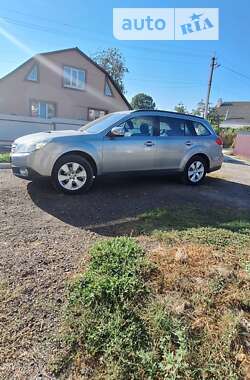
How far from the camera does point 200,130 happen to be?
6609mm

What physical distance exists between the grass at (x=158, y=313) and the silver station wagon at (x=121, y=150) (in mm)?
2286

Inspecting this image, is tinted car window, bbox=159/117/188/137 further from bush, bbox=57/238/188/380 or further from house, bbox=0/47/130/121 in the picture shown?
house, bbox=0/47/130/121

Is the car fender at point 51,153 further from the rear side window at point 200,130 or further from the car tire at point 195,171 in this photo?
the rear side window at point 200,130

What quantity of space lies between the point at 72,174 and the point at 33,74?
66.0ft

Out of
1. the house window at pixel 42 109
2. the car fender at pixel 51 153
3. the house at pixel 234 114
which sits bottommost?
the car fender at pixel 51 153

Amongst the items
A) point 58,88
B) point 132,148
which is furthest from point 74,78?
point 132,148

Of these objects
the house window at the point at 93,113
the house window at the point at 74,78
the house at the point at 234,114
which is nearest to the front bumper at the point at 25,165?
the house window at the point at 74,78

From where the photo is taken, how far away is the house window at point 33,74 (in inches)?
862

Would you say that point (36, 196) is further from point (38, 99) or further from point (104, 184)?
point (38, 99)

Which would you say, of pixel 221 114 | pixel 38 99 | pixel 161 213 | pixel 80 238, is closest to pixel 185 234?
pixel 161 213

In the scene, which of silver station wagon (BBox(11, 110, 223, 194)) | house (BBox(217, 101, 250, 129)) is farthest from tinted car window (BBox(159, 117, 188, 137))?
house (BBox(217, 101, 250, 129))

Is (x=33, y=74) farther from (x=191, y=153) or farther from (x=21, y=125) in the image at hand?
(x=191, y=153)

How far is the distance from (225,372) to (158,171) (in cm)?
451

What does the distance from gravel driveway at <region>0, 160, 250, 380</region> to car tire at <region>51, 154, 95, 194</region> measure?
0.20 meters
